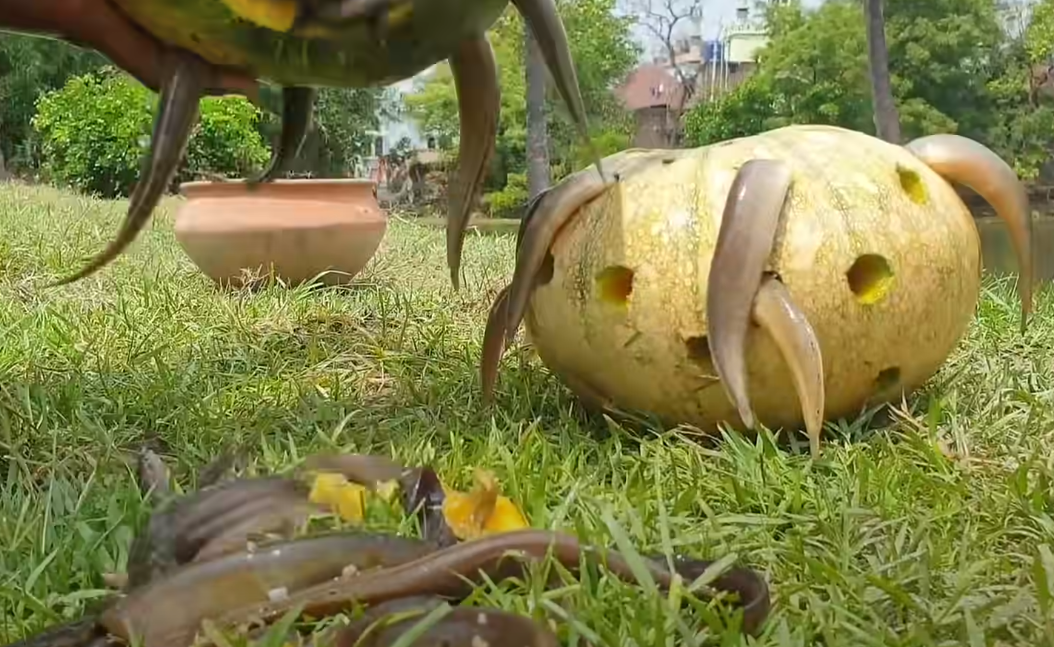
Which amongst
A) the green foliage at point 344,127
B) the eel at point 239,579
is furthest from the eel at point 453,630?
the green foliage at point 344,127

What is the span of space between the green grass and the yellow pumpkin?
97 mm

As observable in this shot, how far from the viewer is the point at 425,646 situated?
1.08 meters

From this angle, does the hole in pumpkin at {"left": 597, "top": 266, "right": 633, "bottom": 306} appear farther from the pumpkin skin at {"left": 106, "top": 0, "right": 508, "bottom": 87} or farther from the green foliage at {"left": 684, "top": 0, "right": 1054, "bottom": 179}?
the green foliage at {"left": 684, "top": 0, "right": 1054, "bottom": 179}

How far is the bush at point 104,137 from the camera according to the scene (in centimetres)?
1152

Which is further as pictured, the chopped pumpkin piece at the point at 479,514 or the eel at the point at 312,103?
the chopped pumpkin piece at the point at 479,514

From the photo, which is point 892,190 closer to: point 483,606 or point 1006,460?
point 1006,460

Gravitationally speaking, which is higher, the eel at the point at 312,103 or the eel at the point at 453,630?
the eel at the point at 312,103

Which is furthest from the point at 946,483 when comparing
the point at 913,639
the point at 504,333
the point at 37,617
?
the point at 37,617

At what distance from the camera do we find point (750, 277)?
1868mm

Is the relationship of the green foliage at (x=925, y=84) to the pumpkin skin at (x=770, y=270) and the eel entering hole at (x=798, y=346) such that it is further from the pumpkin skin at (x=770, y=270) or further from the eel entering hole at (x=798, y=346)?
the eel entering hole at (x=798, y=346)

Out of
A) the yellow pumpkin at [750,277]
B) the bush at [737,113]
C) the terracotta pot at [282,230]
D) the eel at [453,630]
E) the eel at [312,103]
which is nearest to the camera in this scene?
the eel at [312,103]

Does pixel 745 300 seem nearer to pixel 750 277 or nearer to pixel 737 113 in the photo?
pixel 750 277

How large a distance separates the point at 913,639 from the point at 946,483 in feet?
2.01

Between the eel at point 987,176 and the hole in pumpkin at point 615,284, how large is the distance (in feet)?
2.19
